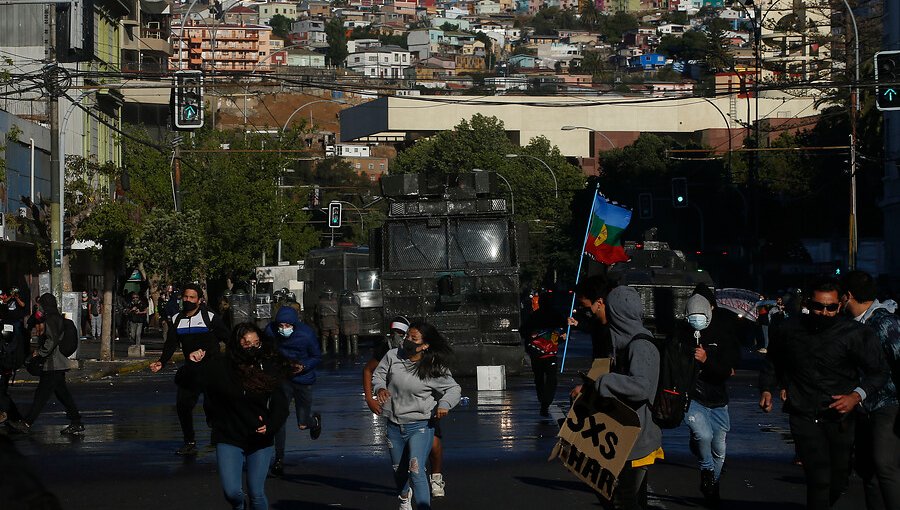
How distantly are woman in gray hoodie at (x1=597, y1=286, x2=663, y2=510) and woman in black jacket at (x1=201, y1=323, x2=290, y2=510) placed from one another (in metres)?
2.10

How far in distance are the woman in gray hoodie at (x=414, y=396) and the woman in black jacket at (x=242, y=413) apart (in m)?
1.09

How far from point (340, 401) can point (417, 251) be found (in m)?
4.55

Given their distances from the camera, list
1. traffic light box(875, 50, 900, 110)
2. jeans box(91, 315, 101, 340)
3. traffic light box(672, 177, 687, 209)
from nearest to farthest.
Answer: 1. traffic light box(875, 50, 900, 110)
2. jeans box(91, 315, 101, 340)
3. traffic light box(672, 177, 687, 209)

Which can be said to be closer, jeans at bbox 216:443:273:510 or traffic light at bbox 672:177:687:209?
jeans at bbox 216:443:273:510

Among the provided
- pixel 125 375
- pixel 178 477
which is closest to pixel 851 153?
pixel 125 375

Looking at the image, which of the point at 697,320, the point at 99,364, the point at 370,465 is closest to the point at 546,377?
the point at 370,465

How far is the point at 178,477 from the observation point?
13.4 m

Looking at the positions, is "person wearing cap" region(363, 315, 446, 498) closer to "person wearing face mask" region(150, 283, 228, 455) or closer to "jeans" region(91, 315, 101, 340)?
"person wearing face mask" region(150, 283, 228, 455)

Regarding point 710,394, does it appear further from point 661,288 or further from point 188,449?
point 661,288

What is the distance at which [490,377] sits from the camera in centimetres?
2347

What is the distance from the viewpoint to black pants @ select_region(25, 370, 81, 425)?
17.4m

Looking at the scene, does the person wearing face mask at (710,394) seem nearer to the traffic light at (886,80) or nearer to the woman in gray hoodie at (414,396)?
the woman in gray hoodie at (414,396)

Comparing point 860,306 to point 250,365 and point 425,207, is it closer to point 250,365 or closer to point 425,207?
point 250,365

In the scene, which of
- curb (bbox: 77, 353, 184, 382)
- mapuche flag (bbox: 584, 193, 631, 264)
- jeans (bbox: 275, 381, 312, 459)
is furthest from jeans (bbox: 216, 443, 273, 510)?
curb (bbox: 77, 353, 184, 382)
